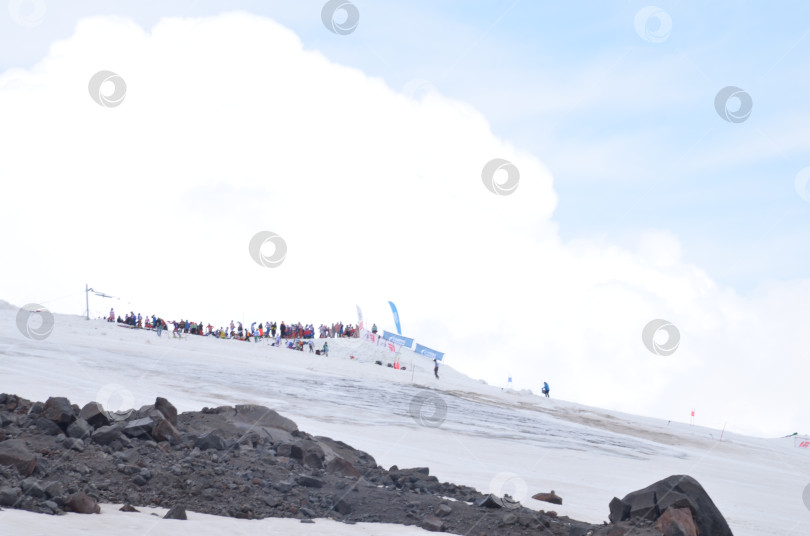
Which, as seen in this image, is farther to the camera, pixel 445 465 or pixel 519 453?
pixel 519 453

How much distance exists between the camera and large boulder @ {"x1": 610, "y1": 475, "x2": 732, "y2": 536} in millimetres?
8992

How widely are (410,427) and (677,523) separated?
1396 centimetres

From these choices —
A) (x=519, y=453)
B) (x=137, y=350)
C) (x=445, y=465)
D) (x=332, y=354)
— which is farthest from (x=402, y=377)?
(x=445, y=465)

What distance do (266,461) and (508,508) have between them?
3334 mm

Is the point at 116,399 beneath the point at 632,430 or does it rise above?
beneath

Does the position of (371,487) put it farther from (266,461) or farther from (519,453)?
(519,453)

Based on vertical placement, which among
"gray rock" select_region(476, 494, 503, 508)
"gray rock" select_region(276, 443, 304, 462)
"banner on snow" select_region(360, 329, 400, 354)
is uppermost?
"banner on snow" select_region(360, 329, 400, 354)

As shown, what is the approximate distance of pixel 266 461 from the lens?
11047 mm

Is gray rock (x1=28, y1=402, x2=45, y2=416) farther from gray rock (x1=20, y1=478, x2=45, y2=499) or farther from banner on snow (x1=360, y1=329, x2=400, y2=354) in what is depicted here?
banner on snow (x1=360, y1=329, x2=400, y2=354)
